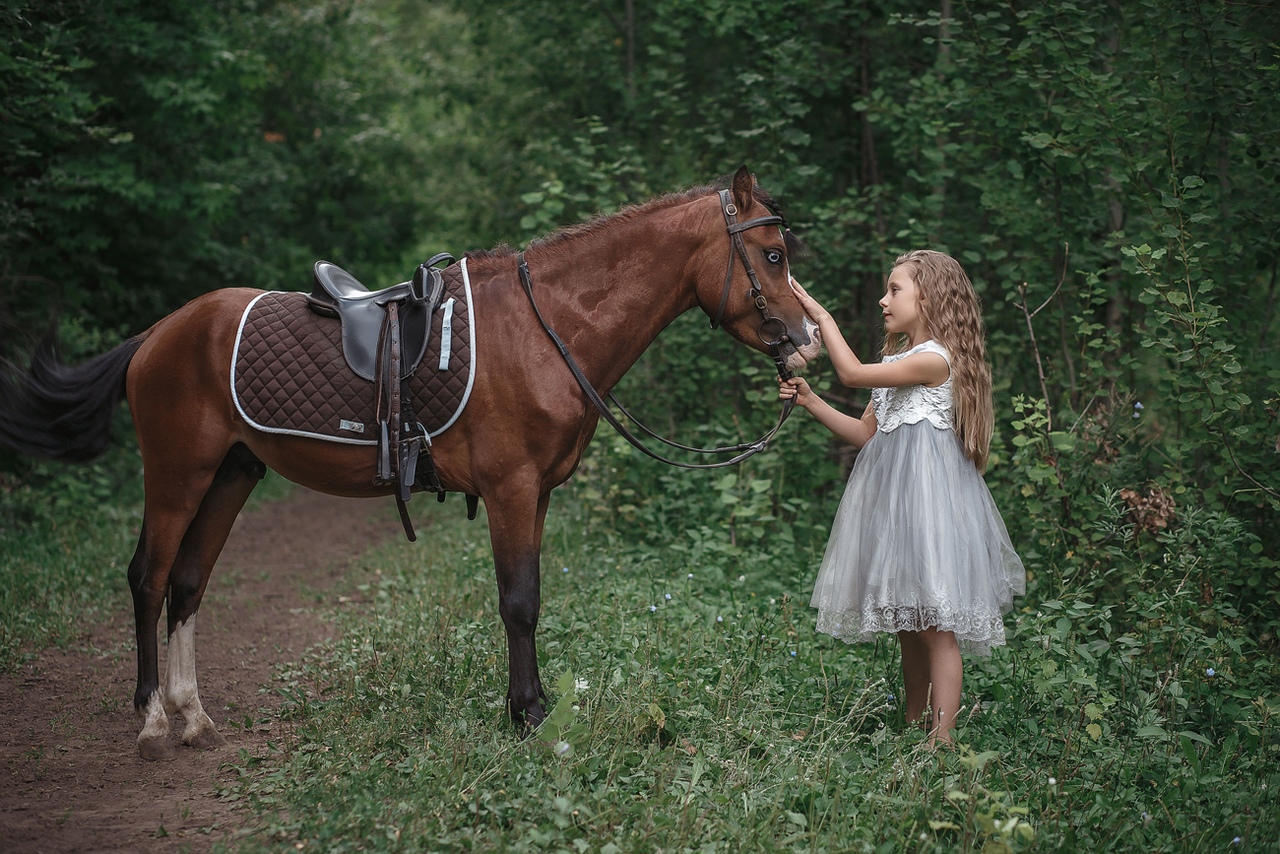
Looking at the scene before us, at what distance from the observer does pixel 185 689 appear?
4.29 meters

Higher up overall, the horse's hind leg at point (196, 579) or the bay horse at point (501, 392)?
the bay horse at point (501, 392)

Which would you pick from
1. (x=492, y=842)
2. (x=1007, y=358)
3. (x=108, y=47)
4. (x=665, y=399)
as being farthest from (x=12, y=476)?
(x=1007, y=358)

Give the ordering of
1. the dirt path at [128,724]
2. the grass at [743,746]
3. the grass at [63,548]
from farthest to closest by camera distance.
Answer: the grass at [63,548], the dirt path at [128,724], the grass at [743,746]

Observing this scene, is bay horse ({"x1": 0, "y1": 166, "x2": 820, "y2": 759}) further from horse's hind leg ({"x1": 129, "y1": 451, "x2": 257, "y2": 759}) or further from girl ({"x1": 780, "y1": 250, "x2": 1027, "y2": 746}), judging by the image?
girl ({"x1": 780, "y1": 250, "x2": 1027, "y2": 746})

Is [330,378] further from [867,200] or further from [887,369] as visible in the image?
[867,200]

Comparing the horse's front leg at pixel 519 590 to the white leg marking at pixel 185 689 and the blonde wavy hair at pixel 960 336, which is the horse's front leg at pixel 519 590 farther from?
the blonde wavy hair at pixel 960 336

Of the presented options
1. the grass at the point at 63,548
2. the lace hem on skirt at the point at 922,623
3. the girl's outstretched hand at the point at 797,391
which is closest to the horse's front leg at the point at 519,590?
the girl's outstretched hand at the point at 797,391

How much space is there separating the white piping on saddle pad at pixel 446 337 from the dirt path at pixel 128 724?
186cm

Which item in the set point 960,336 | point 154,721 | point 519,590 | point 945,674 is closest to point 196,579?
point 154,721

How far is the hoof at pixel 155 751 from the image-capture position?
4105 mm

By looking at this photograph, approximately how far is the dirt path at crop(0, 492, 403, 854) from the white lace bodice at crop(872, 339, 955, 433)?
296 centimetres

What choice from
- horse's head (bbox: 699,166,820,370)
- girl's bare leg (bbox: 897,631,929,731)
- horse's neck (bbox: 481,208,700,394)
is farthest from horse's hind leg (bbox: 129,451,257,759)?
girl's bare leg (bbox: 897,631,929,731)

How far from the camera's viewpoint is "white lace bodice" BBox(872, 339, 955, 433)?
385 centimetres

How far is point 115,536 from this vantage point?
8.12 m
